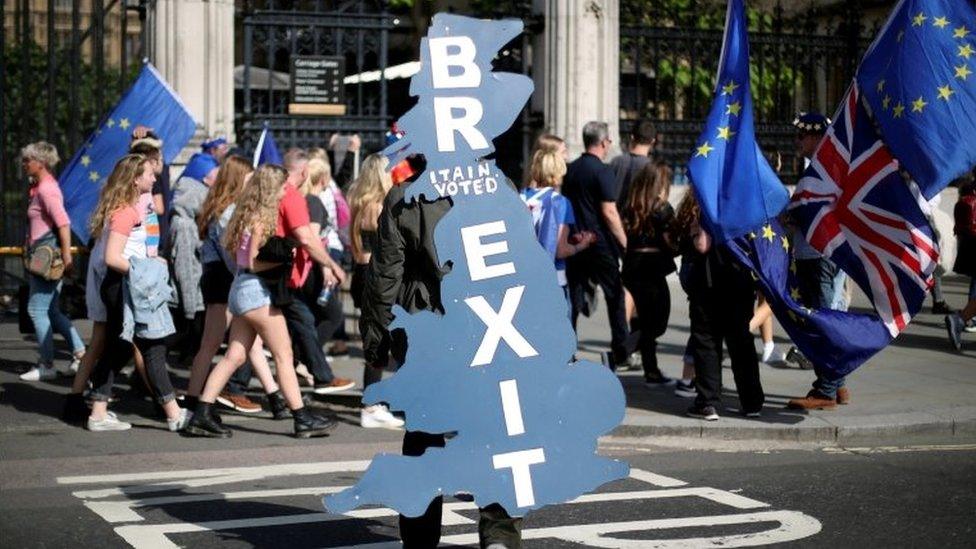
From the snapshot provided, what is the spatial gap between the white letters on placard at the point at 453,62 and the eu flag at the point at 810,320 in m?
4.02

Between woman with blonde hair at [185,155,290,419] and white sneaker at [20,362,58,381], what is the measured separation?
2.13m

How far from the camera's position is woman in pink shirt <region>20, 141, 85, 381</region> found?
39.0ft

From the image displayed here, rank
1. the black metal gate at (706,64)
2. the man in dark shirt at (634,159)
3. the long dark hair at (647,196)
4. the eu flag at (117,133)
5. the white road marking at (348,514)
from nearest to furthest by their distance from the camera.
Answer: the white road marking at (348,514)
the long dark hair at (647,196)
the man in dark shirt at (634,159)
the eu flag at (117,133)
the black metal gate at (706,64)

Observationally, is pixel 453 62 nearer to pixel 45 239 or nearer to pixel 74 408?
pixel 74 408

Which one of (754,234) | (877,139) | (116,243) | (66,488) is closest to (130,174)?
(116,243)

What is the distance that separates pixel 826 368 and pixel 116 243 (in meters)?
4.38

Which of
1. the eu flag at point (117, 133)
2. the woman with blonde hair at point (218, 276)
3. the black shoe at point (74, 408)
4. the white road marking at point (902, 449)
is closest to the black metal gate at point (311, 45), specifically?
the eu flag at point (117, 133)

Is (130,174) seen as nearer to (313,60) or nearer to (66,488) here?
(66,488)

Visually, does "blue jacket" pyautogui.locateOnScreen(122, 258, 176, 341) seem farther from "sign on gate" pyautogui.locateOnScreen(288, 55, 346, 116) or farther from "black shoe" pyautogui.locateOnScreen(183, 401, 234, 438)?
"sign on gate" pyautogui.locateOnScreen(288, 55, 346, 116)

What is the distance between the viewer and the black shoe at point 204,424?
9914mm

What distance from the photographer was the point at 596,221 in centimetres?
1221

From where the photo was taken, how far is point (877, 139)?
1016cm

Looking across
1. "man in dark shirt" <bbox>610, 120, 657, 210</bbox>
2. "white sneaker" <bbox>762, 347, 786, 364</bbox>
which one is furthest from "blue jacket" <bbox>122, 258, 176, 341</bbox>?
"white sneaker" <bbox>762, 347, 786, 364</bbox>

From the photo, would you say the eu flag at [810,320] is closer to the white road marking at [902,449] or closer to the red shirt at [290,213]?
the white road marking at [902,449]
